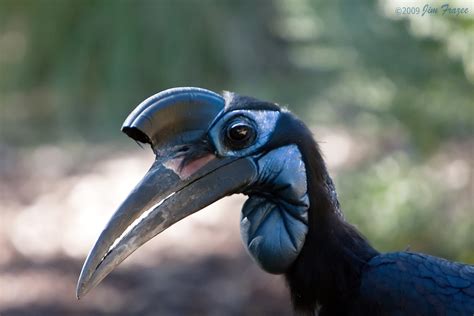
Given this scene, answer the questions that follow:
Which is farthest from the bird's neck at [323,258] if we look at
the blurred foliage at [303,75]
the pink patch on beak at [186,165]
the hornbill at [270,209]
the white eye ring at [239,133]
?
the blurred foliage at [303,75]

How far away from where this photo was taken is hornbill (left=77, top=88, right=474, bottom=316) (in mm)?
3107

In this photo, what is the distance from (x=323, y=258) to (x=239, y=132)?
0.51 m

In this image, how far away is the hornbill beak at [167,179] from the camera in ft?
10.1

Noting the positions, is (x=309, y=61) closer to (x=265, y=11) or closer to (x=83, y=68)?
(x=265, y=11)

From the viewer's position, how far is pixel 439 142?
6461mm

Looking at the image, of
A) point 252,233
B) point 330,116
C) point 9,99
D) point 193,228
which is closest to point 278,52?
point 330,116

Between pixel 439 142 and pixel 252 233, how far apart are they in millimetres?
3434

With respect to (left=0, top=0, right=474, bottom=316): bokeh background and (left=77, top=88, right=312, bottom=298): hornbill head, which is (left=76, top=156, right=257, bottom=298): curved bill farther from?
(left=0, top=0, right=474, bottom=316): bokeh background

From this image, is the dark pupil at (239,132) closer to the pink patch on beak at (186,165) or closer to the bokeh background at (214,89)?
the pink patch on beak at (186,165)

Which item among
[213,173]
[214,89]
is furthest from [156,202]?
[214,89]

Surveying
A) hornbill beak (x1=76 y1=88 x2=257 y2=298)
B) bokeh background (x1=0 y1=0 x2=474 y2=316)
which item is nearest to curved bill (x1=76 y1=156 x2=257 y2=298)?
hornbill beak (x1=76 y1=88 x2=257 y2=298)

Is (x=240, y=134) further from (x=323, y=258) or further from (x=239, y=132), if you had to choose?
(x=323, y=258)

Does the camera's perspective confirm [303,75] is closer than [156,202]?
No

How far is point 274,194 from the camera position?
3.28 m
